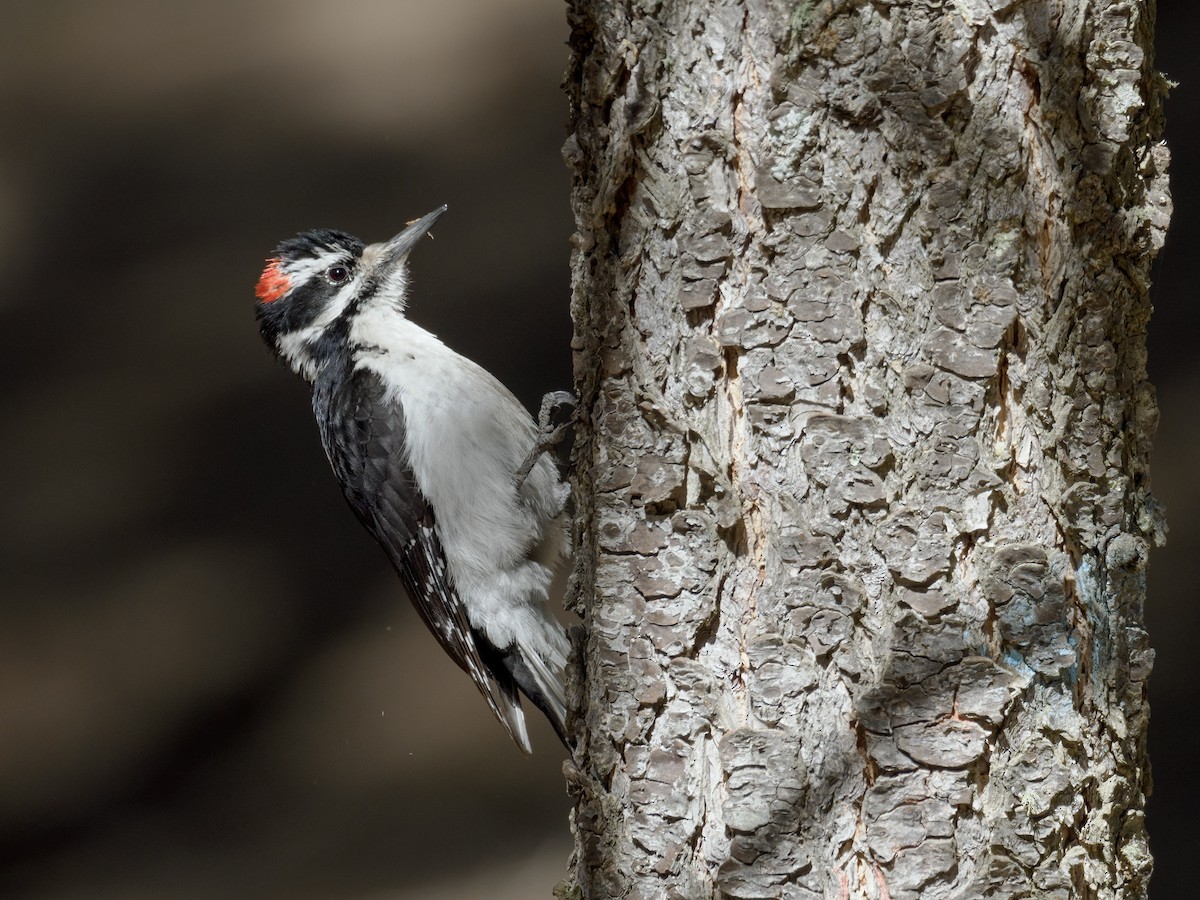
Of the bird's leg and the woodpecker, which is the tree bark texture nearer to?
Result: the bird's leg

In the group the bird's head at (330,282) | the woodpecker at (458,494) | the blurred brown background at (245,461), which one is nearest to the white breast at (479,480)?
the woodpecker at (458,494)

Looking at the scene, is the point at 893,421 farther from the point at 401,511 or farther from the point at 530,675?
the point at 401,511

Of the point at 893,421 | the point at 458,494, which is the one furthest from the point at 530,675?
the point at 893,421

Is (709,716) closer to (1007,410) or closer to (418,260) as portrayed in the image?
(1007,410)

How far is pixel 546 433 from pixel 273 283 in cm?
94

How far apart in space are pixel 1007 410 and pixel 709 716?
0.47 metres

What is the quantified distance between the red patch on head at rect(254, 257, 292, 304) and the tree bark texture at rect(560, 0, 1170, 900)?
175 centimetres

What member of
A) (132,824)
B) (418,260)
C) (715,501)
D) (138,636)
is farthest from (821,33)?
(132,824)

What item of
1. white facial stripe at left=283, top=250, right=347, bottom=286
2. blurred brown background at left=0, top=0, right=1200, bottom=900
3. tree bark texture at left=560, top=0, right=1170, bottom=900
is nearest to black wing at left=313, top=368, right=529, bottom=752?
white facial stripe at left=283, top=250, right=347, bottom=286

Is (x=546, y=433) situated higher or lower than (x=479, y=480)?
higher

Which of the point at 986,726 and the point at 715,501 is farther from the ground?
the point at 715,501

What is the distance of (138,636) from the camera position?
3.44 meters

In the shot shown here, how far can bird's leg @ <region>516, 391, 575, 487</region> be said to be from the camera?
7.63 ft

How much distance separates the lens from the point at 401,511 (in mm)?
2678
